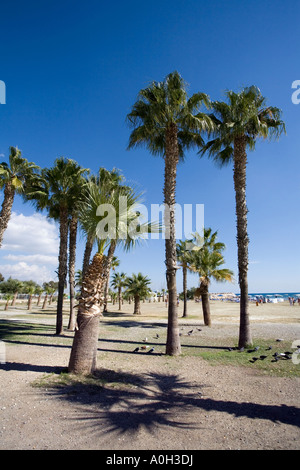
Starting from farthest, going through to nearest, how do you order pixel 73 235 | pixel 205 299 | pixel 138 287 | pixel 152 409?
pixel 138 287 → pixel 205 299 → pixel 73 235 → pixel 152 409

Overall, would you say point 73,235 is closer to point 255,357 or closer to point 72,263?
point 72,263

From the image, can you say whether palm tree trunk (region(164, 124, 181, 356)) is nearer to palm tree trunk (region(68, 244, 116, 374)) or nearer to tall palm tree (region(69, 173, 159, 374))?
tall palm tree (region(69, 173, 159, 374))

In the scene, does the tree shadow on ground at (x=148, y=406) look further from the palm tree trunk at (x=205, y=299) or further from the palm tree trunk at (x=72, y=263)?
the palm tree trunk at (x=205, y=299)

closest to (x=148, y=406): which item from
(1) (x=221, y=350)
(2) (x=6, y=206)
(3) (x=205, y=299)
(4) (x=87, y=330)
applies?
(4) (x=87, y=330)

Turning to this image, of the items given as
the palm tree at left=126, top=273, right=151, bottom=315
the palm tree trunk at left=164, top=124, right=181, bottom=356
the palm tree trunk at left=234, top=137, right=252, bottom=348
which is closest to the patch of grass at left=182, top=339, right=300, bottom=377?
the palm tree trunk at left=234, top=137, right=252, bottom=348

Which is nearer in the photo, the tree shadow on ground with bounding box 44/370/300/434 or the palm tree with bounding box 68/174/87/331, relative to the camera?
the tree shadow on ground with bounding box 44/370/300/434

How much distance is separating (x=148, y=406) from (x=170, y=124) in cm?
1052

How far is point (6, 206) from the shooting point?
15539 mm

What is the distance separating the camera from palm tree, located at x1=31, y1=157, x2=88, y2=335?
51.6 feet

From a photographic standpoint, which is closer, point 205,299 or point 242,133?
point 242,133

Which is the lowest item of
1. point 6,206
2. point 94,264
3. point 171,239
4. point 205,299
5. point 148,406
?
point 148,406

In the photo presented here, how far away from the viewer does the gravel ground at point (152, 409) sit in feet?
13.6
